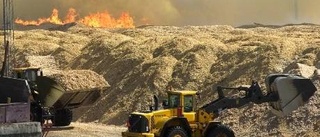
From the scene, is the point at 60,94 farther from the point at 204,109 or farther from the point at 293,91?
the point at 293,91

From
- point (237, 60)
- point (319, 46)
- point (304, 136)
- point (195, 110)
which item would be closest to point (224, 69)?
point (237, 60)

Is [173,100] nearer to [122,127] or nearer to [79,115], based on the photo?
[122,127]

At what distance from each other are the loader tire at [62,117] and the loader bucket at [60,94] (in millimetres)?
1389

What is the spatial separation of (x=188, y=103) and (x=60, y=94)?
20.5 feet

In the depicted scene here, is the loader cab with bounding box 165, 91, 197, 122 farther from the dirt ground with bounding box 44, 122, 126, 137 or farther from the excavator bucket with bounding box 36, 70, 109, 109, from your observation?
the dirt ground with bounding box 44, 122, 126, 137

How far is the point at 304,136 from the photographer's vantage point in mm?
22562

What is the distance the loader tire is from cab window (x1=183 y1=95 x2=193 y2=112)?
344 inches

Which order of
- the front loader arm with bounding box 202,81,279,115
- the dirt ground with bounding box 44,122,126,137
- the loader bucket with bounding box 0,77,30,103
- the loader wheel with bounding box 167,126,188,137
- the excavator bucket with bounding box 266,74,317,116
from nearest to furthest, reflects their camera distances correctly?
the loader bucket with bounding box 0,77,30,103, the loader wheel with bounding box 167,126,188,137, the excavator bucket with bounding box 266,74,317,116, the front loader arm with bounding box 202,81,279,115, the dirt ground with bounding box 44,122,126,137

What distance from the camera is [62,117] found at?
27.3m

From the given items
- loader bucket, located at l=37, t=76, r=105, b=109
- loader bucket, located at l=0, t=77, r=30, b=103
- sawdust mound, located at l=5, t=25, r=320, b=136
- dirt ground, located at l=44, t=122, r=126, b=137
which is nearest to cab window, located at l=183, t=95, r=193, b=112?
loader bucket, located at l=37, t=76, r=105, b=109

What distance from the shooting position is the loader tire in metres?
26.8

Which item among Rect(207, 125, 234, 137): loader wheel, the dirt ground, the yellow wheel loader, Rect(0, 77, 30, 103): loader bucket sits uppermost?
Rect(0, 77, 30, 103): loader bucket

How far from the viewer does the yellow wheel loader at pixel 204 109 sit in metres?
19.4

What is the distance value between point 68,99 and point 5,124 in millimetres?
11680
